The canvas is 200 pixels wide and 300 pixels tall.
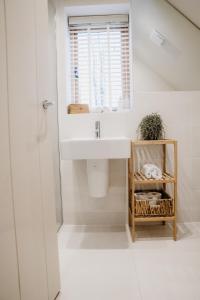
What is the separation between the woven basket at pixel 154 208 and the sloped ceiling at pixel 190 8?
5.08 feet

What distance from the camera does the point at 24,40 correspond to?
91 centimetres

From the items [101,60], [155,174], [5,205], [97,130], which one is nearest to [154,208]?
[155,174]

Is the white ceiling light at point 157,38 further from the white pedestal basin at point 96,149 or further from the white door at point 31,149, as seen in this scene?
the white door at point 31,149

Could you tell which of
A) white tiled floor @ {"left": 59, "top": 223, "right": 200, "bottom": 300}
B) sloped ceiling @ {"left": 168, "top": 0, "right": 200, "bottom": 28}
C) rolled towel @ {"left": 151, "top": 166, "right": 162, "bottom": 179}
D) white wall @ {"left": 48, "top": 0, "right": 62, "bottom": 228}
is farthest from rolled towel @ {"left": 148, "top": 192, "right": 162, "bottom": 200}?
sloped ceiling @ {"left": 168, "top": 0, "right": 200, "bottom": 28}

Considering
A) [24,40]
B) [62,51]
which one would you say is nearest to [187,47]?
[62,51]

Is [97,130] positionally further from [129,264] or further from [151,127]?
[129,264]

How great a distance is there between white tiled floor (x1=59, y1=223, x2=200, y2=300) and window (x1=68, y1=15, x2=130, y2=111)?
1180mm

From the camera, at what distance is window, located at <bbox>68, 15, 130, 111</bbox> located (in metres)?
2.17

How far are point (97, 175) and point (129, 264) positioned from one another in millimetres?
679

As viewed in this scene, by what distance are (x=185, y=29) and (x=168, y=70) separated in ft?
1.22

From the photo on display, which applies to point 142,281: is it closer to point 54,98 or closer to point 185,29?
point 54,98

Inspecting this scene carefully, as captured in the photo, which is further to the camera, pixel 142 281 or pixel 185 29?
pixel 185 29

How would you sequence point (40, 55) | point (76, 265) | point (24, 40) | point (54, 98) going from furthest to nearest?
point (54, 98)
point (76, 265)
point (40, 55)
point (24, 40)

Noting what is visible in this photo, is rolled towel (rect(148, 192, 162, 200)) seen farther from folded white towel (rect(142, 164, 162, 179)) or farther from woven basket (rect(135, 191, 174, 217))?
folded white towel (rect(142, 164, 162, 179))
